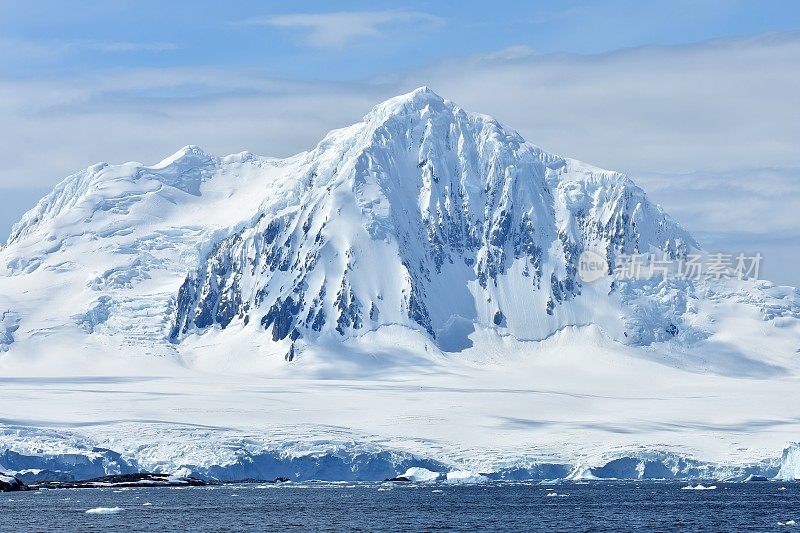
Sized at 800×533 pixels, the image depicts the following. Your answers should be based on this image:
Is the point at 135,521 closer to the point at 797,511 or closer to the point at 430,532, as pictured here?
the point at 430,532

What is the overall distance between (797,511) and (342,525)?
150ft

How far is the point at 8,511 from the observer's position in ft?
539

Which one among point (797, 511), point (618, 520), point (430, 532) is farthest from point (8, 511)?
point (797, 511)

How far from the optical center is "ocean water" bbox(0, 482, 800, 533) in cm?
14112

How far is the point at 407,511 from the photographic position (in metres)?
163

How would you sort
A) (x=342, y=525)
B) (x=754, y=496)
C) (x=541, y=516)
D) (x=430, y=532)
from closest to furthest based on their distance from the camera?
(x=430, y=532)
(x=342, y=525)
(x=541, y=516)
(x=754, y=496)

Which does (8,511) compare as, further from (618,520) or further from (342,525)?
(618,520)

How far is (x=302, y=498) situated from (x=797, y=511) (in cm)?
6054

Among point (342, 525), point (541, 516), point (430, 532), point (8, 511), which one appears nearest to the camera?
point (430, 532)

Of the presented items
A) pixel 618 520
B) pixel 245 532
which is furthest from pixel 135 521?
pixel 618 520

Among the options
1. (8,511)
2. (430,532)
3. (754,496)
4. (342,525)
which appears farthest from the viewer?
(754,496)

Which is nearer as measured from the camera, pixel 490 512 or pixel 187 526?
pixel 187 526

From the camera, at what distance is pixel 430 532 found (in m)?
135

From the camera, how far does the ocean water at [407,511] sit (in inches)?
5556
